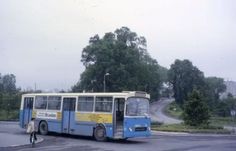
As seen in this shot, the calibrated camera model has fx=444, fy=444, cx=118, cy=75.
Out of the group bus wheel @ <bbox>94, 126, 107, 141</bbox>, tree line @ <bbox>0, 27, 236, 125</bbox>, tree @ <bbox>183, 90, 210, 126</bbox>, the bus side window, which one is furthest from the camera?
tree line @ <bbox>0, 27, 236, 125</bbox>

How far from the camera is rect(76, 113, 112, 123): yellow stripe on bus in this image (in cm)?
2509

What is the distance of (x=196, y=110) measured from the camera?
42.1 metres

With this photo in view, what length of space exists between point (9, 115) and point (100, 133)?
45092mm

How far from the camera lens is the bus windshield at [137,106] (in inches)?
971

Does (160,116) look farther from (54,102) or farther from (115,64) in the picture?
(54,102)

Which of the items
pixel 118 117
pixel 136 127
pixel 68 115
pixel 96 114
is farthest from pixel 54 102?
pixel 136 127

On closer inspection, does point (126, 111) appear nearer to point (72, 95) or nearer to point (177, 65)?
point (72, 95)

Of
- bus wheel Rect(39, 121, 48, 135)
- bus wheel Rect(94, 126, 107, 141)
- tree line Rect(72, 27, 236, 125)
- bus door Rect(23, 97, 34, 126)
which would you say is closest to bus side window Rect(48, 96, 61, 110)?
bus wheel Rect(39, 121, 48, 135)

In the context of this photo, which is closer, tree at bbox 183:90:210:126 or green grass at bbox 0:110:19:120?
tree at bbox 183:90:210:126

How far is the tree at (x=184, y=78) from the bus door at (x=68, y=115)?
77.9 meters

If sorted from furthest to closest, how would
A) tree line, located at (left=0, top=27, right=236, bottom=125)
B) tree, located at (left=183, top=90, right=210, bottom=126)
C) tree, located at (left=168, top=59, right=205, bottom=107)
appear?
tree, located at (left=168, top=59, right=205, bottom=107) < tree line, located at (left=0, top=27, right=236, bottom=125) < tree, located at (left=183, top=90, right=210, bottom=126)

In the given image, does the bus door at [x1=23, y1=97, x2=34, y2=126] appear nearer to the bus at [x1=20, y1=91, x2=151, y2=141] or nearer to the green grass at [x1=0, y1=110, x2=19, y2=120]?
the bus at [x1=20, y1=91, x2=151, y2=141]

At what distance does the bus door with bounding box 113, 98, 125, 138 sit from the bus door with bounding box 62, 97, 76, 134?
351 centimetres

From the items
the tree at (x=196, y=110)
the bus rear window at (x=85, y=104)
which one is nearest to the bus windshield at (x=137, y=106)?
the bus rear window at (x=85, y=104)
